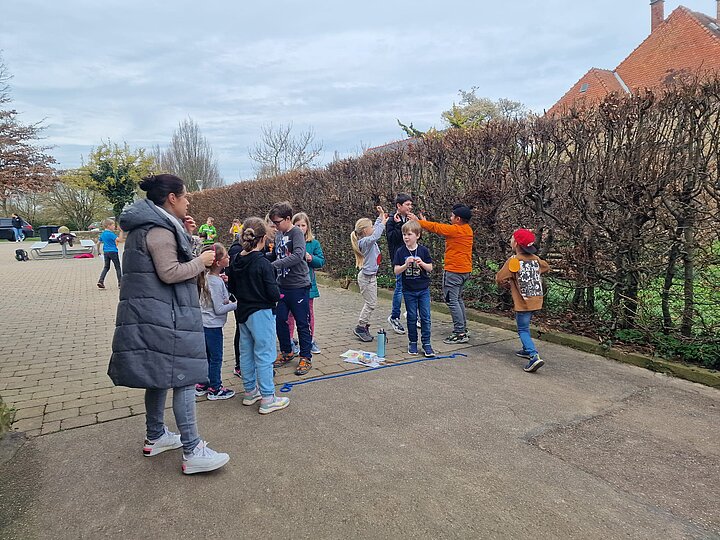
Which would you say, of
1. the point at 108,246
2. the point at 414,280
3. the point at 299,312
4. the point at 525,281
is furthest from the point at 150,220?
the point at 108,246

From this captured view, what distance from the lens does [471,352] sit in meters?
5.72

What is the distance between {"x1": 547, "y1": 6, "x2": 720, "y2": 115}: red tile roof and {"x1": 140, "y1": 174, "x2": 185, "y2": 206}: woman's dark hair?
23.4 m

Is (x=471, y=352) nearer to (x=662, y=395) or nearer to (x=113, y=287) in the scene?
(x=662, y=395)

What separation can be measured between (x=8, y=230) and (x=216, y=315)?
131 ft

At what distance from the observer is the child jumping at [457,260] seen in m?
6.04

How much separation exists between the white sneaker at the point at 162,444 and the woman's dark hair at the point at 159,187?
1690mm

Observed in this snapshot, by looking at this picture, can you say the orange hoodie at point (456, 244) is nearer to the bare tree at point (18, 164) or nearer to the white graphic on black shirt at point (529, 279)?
the white graphic on black shirt at point (529, 279)

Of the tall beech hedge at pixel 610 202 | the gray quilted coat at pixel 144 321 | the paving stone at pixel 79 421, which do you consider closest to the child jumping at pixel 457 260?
the tall beech hedge at pixel 610 202

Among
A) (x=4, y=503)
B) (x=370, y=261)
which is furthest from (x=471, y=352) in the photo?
(x=4, y=503)

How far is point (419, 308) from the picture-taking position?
562 centimetres

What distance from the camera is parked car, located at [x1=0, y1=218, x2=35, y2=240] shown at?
115ft

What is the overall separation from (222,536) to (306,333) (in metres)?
2.70

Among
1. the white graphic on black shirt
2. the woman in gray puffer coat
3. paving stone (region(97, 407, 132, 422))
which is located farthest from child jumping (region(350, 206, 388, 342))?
the woman in gray puffer coat

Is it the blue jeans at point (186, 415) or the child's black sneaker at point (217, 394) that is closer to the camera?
the blue jeans at point (186, 415)
